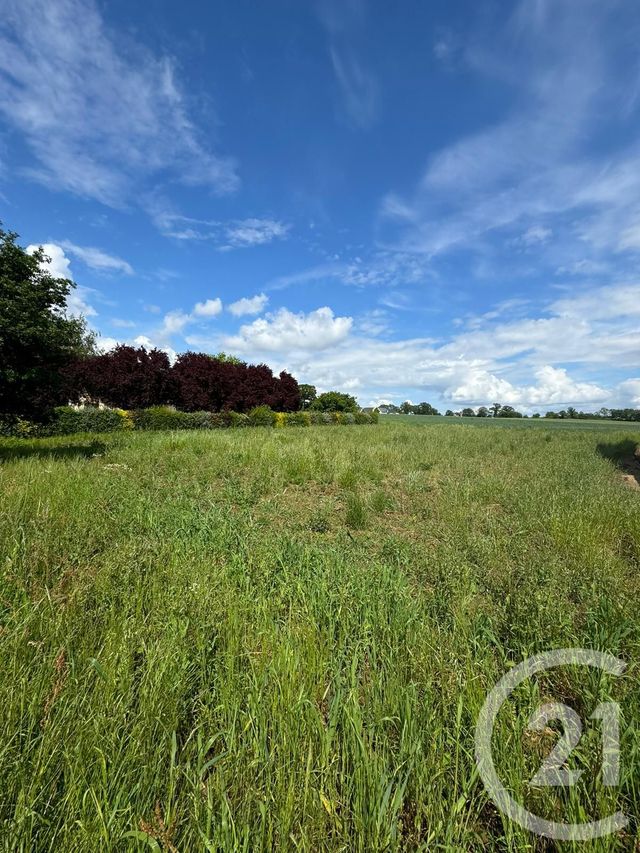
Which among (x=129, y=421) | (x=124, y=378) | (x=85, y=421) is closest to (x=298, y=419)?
(x=124, y=378)

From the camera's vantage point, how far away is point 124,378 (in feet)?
91.1

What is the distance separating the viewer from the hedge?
1572 centimetres

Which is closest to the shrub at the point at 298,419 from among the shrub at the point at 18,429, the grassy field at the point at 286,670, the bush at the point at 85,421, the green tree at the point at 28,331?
the bush at the point at 85,421

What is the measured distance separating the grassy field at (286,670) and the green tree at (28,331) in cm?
504

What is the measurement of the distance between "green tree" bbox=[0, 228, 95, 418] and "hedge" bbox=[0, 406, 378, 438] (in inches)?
29.4

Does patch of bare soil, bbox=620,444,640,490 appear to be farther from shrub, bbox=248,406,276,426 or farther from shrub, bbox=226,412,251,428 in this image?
shrub, bbox=248,406,276,426

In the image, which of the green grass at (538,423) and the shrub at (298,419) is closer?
the shrub at (298,419)

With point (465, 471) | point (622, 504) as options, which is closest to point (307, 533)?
point (622, 504)

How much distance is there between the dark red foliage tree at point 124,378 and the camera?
27.5 m

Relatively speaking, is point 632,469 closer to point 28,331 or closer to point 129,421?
point 28,331

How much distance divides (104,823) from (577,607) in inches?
142

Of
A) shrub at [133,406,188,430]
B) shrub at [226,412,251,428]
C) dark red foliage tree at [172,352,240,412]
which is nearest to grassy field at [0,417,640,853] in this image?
shrub at [133,406,188,430]

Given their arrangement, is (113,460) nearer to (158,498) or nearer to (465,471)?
(158,498)

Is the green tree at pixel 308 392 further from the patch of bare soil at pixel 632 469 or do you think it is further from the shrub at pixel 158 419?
the patch of bare soil at pixel 632 469
